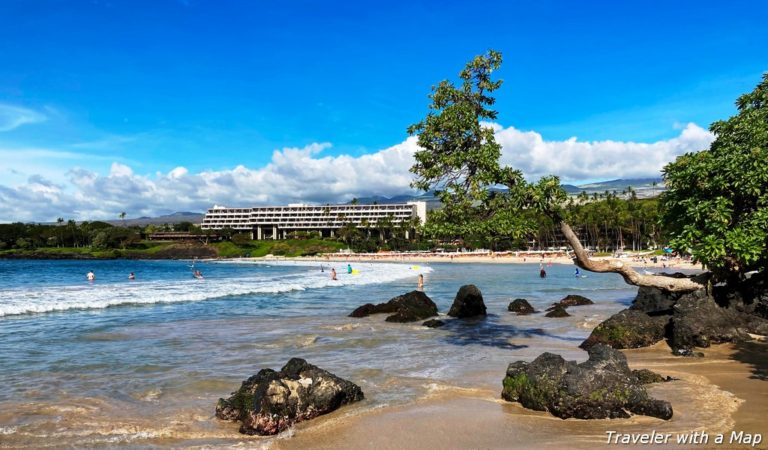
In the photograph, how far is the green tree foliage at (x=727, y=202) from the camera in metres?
12.1

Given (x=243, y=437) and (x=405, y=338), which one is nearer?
(x=243, y=437)

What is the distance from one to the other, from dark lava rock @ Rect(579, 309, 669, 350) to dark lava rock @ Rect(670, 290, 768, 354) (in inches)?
22.1

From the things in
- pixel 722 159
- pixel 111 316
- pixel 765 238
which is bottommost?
pixel 111 316

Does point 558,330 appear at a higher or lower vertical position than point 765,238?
lower

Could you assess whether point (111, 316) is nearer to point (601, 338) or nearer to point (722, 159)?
point (601, 338)

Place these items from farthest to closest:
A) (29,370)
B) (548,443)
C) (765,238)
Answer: (29,370) < (765,238) < (548,443)

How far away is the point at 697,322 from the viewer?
15852mm

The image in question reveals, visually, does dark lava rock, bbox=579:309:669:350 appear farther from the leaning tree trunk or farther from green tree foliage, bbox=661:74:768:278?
green tree foliage, bbox=661:74:768:278

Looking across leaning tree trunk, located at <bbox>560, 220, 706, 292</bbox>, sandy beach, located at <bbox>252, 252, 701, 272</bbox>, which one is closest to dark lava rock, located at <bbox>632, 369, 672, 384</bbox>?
leaning tree trunk, located at <bbox>560, 220, 706, 292</bbox>

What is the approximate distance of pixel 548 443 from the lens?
8312 millimetres

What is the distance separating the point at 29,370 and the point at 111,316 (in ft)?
46.9

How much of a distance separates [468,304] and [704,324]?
11632mm

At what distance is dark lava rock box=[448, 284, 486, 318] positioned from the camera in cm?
2611

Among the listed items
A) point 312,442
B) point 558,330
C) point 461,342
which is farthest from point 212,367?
point 558,330
